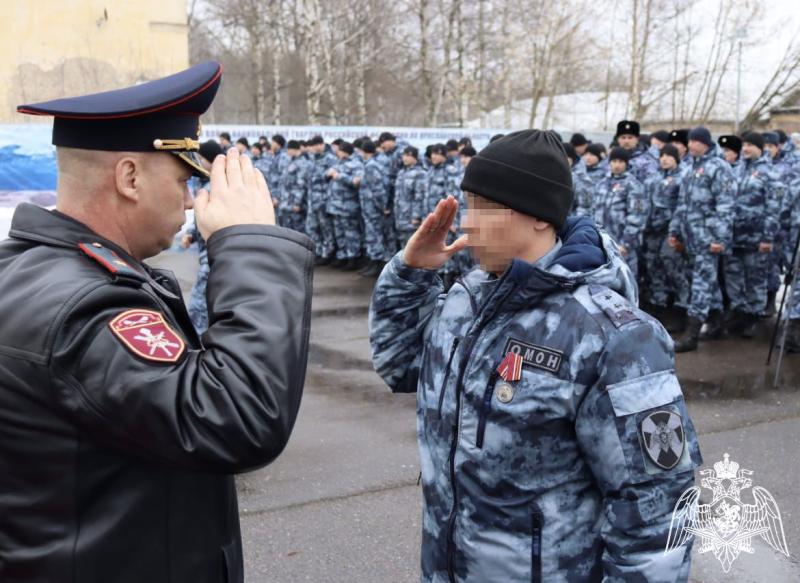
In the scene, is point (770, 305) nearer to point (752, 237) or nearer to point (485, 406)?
point (752, 237)

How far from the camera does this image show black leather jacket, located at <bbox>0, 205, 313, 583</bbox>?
48.8 inches

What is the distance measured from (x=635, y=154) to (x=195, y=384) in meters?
9.29

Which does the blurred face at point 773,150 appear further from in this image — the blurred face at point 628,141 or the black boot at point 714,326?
the black boot at point 714,326

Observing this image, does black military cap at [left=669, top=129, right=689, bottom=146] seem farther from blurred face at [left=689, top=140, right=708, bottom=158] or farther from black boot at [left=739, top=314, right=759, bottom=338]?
black boot at [left=739, top=314, right=759, bottom=338]

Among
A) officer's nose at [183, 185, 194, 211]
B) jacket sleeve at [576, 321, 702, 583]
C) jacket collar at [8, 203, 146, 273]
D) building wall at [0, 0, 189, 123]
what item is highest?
building wall at [0, 0, 189, 123]

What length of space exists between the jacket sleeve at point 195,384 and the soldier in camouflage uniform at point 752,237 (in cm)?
799

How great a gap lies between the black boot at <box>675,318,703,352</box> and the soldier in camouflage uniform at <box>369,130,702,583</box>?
20.6 feet

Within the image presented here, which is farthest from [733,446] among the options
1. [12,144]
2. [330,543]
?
[12,144]

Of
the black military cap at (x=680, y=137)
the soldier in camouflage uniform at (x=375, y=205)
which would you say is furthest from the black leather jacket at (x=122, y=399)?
the soldier in camouflage uniform at (x=375, y=205)

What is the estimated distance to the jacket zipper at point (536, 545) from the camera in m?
1.83

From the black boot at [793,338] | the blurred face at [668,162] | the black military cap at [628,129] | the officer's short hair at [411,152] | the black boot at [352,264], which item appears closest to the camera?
the black boot at [793,338]

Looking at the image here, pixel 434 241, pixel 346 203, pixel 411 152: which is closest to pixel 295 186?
pixel 346 203

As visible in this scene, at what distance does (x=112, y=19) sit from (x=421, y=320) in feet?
71.3

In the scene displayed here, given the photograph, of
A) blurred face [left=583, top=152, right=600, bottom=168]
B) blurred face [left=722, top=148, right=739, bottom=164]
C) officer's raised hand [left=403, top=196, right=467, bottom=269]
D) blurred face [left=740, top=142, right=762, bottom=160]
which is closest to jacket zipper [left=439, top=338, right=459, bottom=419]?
officer's raised hand [left=403, top=196, right=467, bottom=269]
